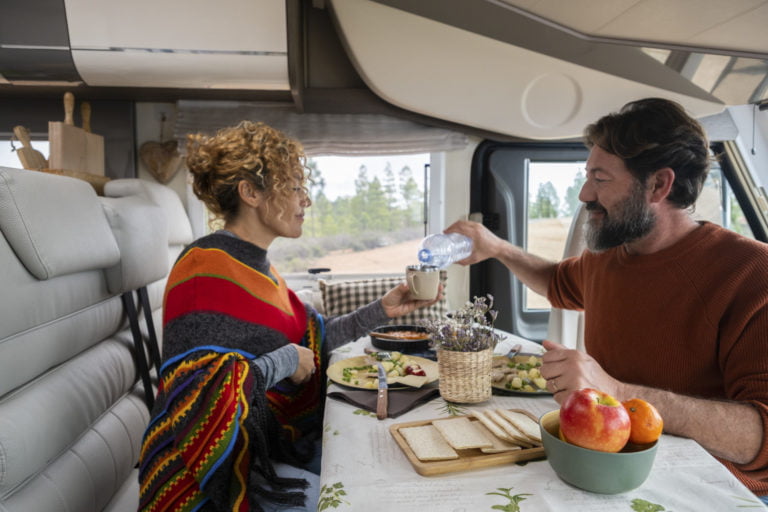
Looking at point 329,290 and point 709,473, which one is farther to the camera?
point 329,290

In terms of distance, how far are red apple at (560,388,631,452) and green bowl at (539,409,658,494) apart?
2cm

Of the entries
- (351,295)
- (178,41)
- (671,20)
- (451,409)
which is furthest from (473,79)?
(451,409)

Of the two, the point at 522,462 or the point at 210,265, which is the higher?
the point at 210,265

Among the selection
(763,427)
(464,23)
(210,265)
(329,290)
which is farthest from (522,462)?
(464,23)

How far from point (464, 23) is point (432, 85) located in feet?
1.19

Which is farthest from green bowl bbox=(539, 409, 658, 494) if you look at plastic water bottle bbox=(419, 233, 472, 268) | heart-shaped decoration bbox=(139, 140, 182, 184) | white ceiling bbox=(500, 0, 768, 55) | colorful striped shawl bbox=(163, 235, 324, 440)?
heart-shaped decoration bbox=(139, 140, 182, 184)

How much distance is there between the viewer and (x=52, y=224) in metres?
1.26

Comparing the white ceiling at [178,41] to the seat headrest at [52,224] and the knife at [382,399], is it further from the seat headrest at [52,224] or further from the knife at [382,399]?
the knife at [382,399]

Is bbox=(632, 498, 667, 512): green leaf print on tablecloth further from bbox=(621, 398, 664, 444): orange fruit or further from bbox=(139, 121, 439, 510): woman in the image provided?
bbox=(139, 121, 439, 510): woman

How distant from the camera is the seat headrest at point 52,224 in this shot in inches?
45.2

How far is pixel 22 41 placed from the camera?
2213mm

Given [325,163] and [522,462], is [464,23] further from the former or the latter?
[522,462]

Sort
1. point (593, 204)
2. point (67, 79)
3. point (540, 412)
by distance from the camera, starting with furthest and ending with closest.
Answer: point (67, 79) < point (593, 204) < point (540, 412)

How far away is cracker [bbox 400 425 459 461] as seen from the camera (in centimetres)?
88
